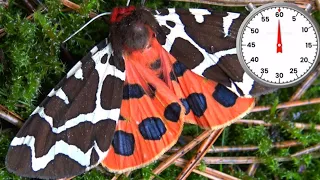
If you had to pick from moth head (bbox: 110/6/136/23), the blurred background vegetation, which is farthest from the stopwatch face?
moth head (bbox: 110/6/136/23)

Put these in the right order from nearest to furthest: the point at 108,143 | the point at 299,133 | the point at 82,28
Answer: the point at 108,143
the point at 82,28
the point at 299,133

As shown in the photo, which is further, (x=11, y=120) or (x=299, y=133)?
(x=299, y=133)

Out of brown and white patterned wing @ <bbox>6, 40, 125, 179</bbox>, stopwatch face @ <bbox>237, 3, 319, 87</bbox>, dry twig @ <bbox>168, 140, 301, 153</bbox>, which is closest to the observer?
brown and white patterned wing @ <bbox>6, 40, 125, 179</bbox>

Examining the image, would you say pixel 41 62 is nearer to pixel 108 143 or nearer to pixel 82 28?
pixel 82 28

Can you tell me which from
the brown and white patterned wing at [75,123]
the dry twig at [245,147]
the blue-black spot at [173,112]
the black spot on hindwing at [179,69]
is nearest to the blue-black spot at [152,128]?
the blue-black spot at [173,112]

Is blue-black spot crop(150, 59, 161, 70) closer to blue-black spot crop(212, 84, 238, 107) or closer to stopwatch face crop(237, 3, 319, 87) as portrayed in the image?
blue-black spot crop(212, 84, 238, 107)

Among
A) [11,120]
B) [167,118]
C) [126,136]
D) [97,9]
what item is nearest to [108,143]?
[126,136]
